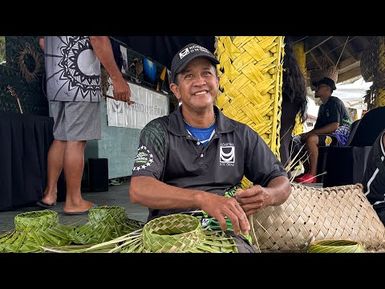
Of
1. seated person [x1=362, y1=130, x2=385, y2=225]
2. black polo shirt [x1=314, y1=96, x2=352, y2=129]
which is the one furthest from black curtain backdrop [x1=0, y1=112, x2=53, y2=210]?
black polo shirt [x1=314, y1=96, x2=352, y2=129]

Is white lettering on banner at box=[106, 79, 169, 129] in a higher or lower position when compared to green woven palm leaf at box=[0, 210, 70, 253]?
higher

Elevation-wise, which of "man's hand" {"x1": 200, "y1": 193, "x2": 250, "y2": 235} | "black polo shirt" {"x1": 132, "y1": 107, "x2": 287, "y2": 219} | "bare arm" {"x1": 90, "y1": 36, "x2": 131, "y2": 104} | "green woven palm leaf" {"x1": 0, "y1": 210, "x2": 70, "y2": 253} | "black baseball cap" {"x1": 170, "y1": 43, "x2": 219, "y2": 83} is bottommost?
"green woven palm leaf" {"x1": 0, "y1": 210, "x2": 70, "y2": 253}

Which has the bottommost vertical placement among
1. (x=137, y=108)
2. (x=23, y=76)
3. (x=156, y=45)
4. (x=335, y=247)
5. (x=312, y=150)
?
(x=335, y=247)

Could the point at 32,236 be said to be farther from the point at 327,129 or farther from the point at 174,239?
the point at 327,129

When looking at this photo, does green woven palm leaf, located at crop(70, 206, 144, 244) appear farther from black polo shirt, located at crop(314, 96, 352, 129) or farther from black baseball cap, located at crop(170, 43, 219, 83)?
black polo shirt, located at crop(314, 96, 352, 129)

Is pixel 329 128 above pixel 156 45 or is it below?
below

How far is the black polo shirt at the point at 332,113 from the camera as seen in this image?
5496mm

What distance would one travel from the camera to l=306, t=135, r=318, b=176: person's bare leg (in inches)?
209

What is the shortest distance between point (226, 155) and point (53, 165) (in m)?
2.16

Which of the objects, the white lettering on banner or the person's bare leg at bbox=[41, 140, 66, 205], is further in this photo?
the white lettering on banner

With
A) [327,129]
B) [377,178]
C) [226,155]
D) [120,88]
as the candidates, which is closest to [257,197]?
[226,155]

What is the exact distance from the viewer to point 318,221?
7.04 feet

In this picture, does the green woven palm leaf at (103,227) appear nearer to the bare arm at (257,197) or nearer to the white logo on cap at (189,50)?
the bare arm at (257,197)

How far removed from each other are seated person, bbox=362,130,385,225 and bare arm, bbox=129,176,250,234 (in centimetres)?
114
